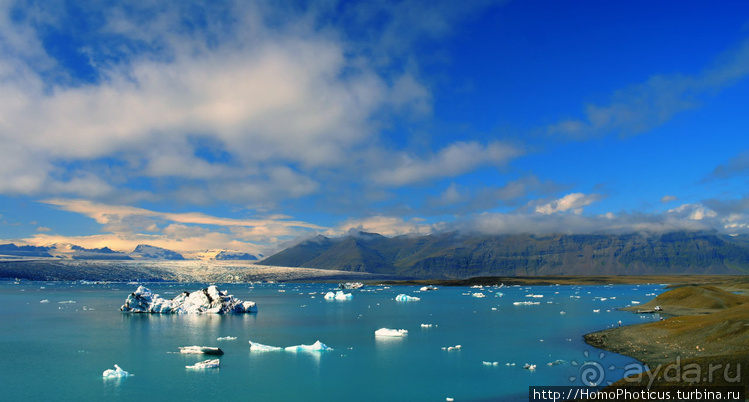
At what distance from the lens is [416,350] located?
29.2 m

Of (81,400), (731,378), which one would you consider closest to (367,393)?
(81,400)

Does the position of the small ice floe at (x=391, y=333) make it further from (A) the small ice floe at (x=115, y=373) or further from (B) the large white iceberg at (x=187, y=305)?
(B) the large white iceberg at (x=187, y=305)

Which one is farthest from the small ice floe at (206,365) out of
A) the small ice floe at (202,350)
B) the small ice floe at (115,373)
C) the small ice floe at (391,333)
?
the small ice floe at (391,333)

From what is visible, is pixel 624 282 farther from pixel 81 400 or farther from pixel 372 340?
pixel 81 400

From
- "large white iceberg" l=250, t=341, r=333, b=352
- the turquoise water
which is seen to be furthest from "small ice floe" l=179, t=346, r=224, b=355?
"large white iceberg" l=250, t=341, r=333, b=352

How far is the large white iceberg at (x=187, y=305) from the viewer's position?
184 ft

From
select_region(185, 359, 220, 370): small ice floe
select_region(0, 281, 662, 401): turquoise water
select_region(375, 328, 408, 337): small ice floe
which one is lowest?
select_region(375, 328, 408, 337): small ice floe

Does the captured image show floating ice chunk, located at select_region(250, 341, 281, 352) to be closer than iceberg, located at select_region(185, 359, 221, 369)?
No

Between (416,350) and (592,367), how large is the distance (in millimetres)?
10355

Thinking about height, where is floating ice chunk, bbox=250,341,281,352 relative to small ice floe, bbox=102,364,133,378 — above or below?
below

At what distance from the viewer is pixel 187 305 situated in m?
57.0

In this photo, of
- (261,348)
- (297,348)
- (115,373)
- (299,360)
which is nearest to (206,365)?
(115,373)

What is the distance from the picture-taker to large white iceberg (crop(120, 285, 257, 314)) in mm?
56188

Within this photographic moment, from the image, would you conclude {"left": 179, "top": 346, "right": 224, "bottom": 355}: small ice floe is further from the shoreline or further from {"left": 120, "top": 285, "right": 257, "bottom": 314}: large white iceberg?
{"left": 120, "top": 285, "right": 257, "bottom": 314}: large white iceberg
